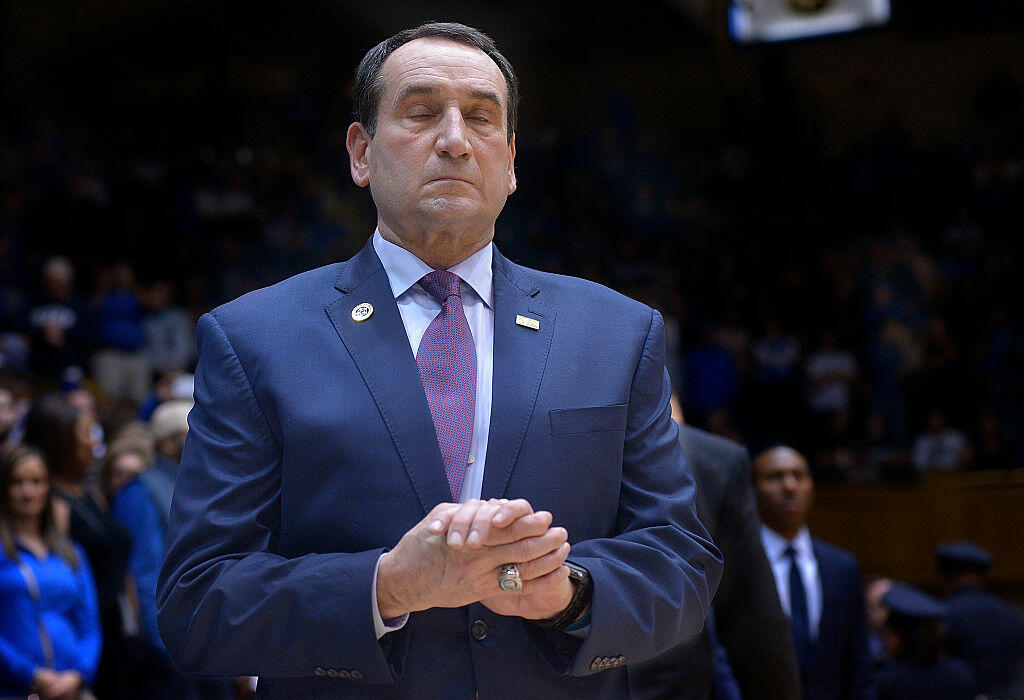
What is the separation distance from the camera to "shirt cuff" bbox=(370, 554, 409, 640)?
145 cm

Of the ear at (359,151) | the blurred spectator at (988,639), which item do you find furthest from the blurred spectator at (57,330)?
the ear at (359,151)

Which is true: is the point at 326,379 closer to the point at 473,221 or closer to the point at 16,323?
the point at 473,221

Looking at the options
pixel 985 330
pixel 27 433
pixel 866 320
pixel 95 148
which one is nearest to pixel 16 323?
pixel 95 148

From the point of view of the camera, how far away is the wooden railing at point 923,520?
31.0ft

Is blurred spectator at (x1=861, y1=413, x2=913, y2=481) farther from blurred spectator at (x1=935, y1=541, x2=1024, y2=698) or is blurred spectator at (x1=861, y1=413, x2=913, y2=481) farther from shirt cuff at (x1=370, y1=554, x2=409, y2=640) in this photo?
shirt cuff at (x1=370, y1=554, x2=409, y2=640)

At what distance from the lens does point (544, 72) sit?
15.4 meters

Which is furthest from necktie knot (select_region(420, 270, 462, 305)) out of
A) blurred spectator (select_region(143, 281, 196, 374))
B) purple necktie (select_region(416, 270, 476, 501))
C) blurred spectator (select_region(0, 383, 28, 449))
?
blurred spectator (select_region(143, 281, 196, 374))

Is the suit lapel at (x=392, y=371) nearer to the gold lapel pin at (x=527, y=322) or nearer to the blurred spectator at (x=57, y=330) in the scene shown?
the gold lapel pin at (x=527, y=322)

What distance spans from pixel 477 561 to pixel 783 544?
3345 mm

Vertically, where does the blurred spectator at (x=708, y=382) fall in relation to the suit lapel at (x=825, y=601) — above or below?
above

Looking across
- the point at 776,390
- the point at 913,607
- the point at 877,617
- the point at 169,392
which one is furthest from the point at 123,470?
the point at 776,390

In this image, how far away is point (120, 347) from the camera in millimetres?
9422

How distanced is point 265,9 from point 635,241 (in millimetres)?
5539

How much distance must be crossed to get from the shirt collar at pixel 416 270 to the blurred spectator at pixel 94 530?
3.36 meters
